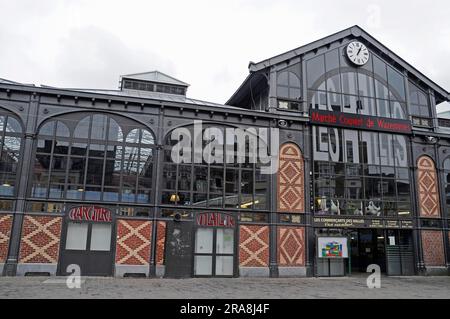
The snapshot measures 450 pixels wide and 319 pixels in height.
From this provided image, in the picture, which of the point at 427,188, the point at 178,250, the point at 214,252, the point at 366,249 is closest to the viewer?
the point at 178,250

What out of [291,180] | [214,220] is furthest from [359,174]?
[214,220]

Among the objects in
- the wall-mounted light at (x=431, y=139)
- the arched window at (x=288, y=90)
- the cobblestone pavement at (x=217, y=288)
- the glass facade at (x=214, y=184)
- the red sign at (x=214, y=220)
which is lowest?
the cobblestone pavement at (x=217, y=288)

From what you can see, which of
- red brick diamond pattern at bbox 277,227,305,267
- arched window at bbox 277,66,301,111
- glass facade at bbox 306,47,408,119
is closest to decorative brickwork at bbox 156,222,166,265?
red brick diamond pattern at bbox 277,227,305,267

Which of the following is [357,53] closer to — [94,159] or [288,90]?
[288,90]

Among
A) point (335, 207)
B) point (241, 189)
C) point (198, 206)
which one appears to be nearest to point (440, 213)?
point (335, 207)

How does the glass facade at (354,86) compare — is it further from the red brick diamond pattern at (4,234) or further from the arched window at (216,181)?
the red brick diamond pattern at (4,234)

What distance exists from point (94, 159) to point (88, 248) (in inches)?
166

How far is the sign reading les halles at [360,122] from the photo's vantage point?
22.2m

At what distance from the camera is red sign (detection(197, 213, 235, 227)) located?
19625 mm

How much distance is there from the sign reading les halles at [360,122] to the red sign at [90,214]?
39.6 ft

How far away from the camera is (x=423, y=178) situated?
920 inches

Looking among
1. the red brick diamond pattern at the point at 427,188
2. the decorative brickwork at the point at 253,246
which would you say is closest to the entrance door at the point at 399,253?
the red brick diamond pattern at the point at 427,188

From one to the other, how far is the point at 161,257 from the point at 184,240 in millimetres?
1342

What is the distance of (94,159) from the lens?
19016 millimetres
